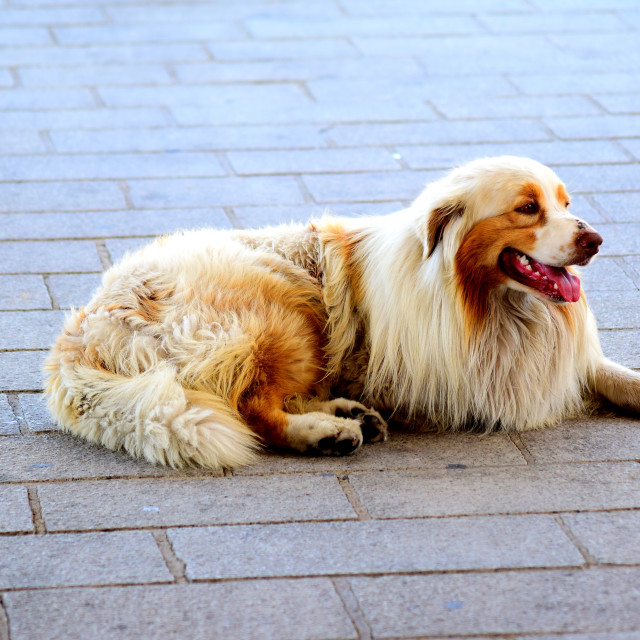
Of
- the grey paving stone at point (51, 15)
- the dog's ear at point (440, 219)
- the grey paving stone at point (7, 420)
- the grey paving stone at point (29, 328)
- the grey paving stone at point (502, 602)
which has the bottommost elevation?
the grey paving stone at point (51, 15)

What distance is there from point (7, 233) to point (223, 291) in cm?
222

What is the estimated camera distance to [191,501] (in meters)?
3.36

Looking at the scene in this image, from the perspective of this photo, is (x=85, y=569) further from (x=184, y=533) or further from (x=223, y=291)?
(x=223, y=291)

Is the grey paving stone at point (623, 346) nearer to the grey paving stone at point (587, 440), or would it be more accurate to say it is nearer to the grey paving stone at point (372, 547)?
the grey paving stone at point (587, 440)

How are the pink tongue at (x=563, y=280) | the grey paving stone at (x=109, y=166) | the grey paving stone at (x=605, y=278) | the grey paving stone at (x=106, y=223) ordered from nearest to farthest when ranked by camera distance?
the pink tongue at (x=563, y=280) < the grey paving stone at (x=605, y=278) < the grey paving stone at (x=106, y=223) < the grey paving stone at (x=109, y=166)

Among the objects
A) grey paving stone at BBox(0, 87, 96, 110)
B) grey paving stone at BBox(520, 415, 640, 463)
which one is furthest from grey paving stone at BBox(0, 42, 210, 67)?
grey paving stone at BBox(520, 415, 640, 463)

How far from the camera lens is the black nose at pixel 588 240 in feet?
11.4

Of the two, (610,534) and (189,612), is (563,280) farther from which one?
(189,612)

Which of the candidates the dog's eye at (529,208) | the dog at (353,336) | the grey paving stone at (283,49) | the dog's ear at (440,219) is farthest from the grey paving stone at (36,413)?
the grey paving stone at (283,49)

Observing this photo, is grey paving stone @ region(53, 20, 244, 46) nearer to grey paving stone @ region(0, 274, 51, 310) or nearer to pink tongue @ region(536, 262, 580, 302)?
grey paving stone @ region(0, 274, 51, 310)

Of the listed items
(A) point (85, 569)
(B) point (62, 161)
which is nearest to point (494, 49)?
(B) point (62, 161)

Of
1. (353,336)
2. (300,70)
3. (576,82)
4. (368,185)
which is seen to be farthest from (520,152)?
(353,336)

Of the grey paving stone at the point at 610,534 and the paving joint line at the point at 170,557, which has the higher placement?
the grey paving stone at the point at 610,534

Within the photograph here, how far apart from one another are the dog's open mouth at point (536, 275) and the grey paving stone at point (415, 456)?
0.61 meters
